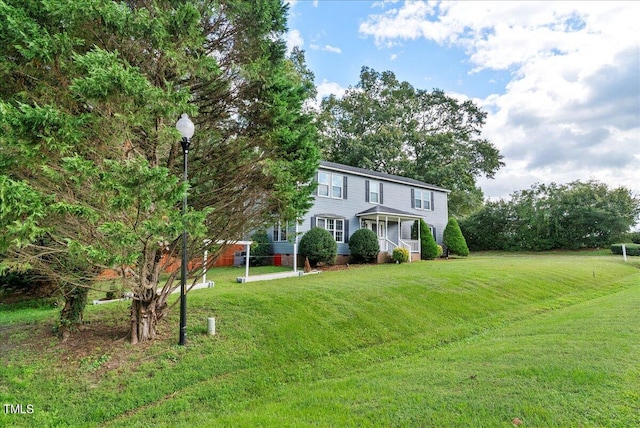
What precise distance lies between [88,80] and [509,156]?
37221mm

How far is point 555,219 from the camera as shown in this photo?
28141 mm

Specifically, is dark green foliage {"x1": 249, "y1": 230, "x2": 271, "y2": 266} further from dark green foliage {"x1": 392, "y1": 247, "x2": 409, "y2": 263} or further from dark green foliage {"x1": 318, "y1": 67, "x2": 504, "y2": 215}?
dark green foliage {"x1": 318, "y1": 67, "x2": 504, "y2": 215}

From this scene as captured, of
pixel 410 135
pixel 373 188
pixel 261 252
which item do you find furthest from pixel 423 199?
pixel 410 135

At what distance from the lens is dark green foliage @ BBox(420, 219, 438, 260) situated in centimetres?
2048

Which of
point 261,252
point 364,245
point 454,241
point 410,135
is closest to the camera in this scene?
point 364,245

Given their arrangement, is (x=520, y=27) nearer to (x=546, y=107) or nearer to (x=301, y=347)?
(x=546, y=107)

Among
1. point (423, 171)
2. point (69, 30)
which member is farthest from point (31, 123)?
point (423, 171)

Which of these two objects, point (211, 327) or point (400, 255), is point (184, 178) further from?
point (400, 255)

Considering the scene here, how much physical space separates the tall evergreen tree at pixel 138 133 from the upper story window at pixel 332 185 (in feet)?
37.1

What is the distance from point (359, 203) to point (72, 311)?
15.3 m

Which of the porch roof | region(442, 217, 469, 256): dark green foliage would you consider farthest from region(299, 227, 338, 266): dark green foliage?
region(442, 217, 469, 256): dark green foliage

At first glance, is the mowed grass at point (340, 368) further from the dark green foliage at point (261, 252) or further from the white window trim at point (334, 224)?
the dark green foliage at point (261, 252)

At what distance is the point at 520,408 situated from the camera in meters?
3.33

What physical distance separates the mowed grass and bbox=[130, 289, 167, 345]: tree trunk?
22 centimetres
